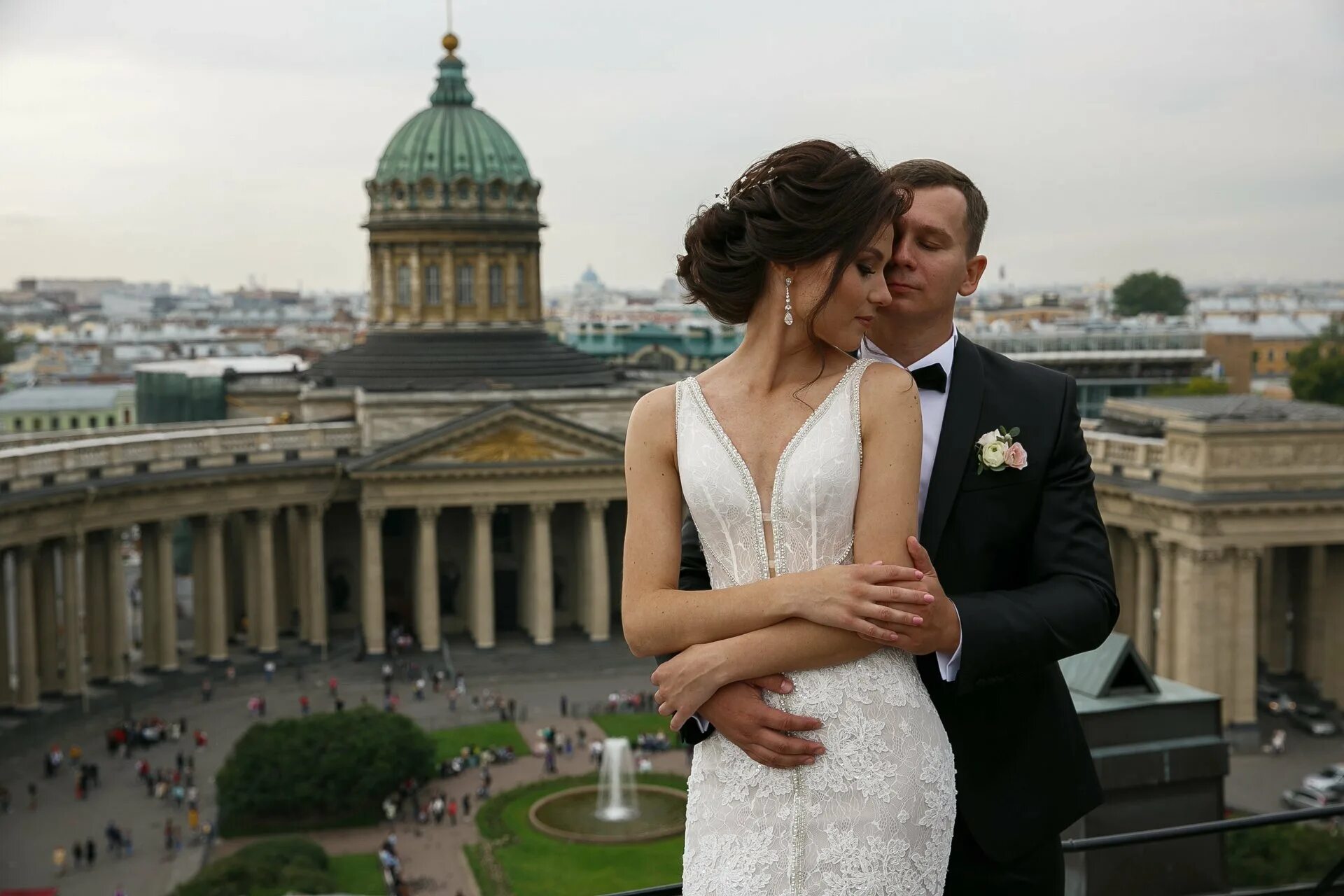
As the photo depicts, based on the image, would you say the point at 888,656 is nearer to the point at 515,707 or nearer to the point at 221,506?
the point at 515,707

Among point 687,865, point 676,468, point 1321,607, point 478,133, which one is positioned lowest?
point 1321,607

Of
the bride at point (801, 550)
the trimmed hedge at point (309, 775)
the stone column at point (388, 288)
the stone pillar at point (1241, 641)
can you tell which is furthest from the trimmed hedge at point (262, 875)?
the stone column at point (388, 288)

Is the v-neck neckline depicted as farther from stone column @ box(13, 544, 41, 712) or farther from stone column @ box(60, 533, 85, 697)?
stone column @ box(60, 533, 85, 697)

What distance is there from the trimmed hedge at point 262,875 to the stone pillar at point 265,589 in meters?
25.5

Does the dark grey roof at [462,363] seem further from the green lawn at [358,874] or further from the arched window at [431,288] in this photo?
the green lawn at [358,874]

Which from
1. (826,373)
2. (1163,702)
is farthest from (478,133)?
(826,373)

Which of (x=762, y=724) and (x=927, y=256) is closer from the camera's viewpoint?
(x=762, y=724)

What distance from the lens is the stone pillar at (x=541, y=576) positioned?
68.8 meters

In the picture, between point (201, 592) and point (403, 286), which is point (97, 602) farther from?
point (403, 286)

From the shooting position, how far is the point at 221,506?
64062 millimetres

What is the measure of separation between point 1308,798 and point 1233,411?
15.7 metres

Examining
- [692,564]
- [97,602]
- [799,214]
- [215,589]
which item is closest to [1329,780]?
[215,589]

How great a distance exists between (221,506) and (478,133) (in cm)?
2680

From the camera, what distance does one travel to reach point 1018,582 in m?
7.33
